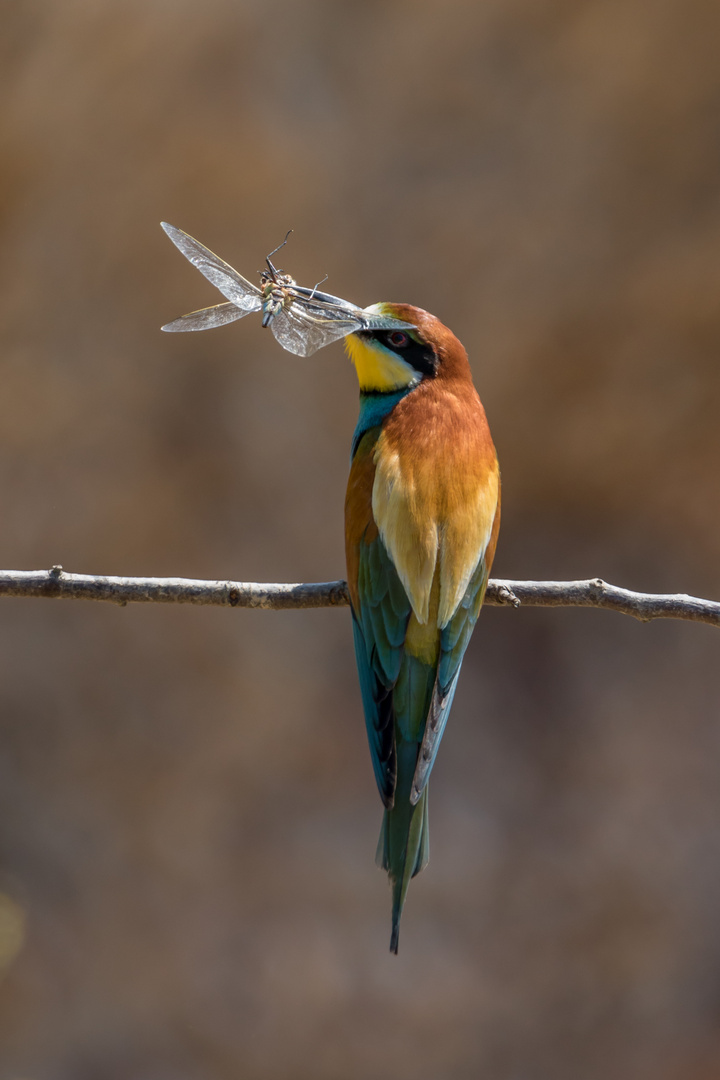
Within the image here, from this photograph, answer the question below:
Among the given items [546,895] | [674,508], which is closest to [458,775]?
[546,895]

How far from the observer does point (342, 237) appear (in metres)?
2.94

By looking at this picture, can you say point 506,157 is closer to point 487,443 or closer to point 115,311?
point 115,311

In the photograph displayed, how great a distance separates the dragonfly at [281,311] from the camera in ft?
4.90

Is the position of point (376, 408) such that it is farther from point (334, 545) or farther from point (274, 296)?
point (334, 545)

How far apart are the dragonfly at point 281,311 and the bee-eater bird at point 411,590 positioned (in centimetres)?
20

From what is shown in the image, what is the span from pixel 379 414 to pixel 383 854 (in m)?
0.66

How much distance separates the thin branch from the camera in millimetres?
1303

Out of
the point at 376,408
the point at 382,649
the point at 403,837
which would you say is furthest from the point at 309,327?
the point at 403,837

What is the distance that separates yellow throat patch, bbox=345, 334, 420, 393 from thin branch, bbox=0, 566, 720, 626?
34 centimetres

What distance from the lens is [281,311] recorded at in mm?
1550

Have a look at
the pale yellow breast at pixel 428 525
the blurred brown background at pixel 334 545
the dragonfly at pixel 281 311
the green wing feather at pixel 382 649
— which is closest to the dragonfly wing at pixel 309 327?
the dragonfly at pixel 281 311

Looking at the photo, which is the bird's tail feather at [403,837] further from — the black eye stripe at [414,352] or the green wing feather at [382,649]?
the black eye stripe at [414,352]

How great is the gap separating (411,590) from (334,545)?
175 centimetres

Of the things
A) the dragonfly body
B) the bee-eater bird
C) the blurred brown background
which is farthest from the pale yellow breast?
the blurred brown background
